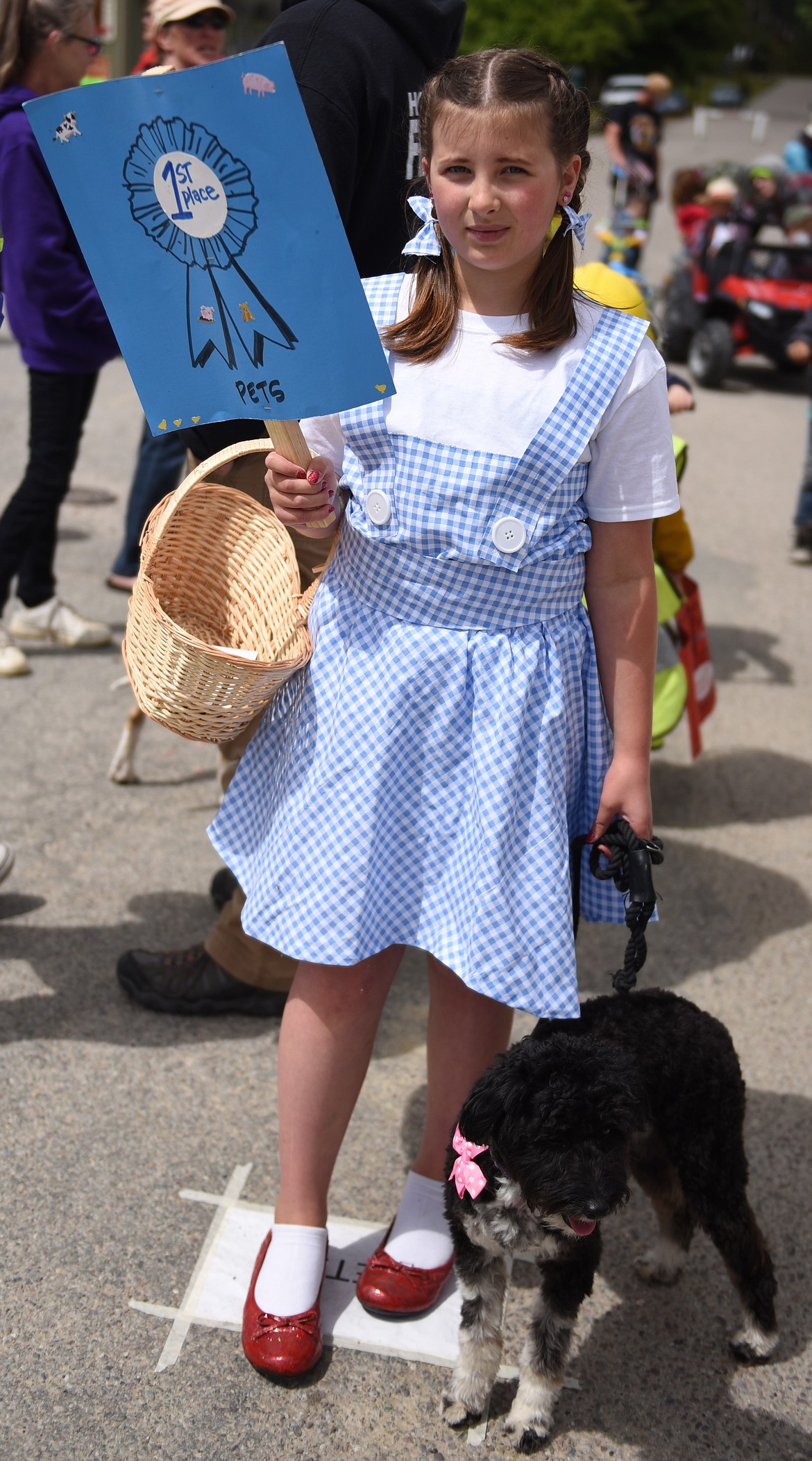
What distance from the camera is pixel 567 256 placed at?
1937 millimetres

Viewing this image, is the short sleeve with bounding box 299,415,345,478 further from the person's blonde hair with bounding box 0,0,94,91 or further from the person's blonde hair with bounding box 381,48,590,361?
the person's blonde hair with bounding box 0,0,94,91

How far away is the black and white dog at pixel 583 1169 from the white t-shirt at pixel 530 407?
33.7 inches

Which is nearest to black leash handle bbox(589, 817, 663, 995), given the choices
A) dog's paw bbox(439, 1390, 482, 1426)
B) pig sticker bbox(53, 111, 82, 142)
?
dog's paw bbox(439, 1390, 482, 1426)

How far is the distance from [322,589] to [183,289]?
0.55 metres

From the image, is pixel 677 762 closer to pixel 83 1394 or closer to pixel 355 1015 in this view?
pixel 355 1015

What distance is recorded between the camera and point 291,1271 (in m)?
2.17

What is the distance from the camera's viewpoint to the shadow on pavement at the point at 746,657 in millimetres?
5336

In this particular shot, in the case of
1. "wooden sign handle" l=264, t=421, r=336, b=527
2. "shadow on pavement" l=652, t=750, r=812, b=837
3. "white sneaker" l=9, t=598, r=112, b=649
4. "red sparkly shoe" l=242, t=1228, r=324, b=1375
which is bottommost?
"shadow on pavement" l=652, t=750, r=812, b=837

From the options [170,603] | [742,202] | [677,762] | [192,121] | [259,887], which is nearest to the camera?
[192,121]

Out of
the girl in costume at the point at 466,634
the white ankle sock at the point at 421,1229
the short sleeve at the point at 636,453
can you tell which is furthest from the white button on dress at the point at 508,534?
the white ankle sock at the point at 421,1229

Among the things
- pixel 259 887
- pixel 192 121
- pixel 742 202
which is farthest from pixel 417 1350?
pixel 742 202

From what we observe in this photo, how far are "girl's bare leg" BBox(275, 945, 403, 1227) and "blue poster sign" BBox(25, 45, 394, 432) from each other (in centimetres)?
96

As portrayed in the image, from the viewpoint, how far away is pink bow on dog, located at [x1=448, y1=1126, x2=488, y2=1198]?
1.84 metres

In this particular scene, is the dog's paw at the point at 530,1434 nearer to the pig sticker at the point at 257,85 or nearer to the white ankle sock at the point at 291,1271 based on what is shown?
the white ankle sock at the point at 291,1271
